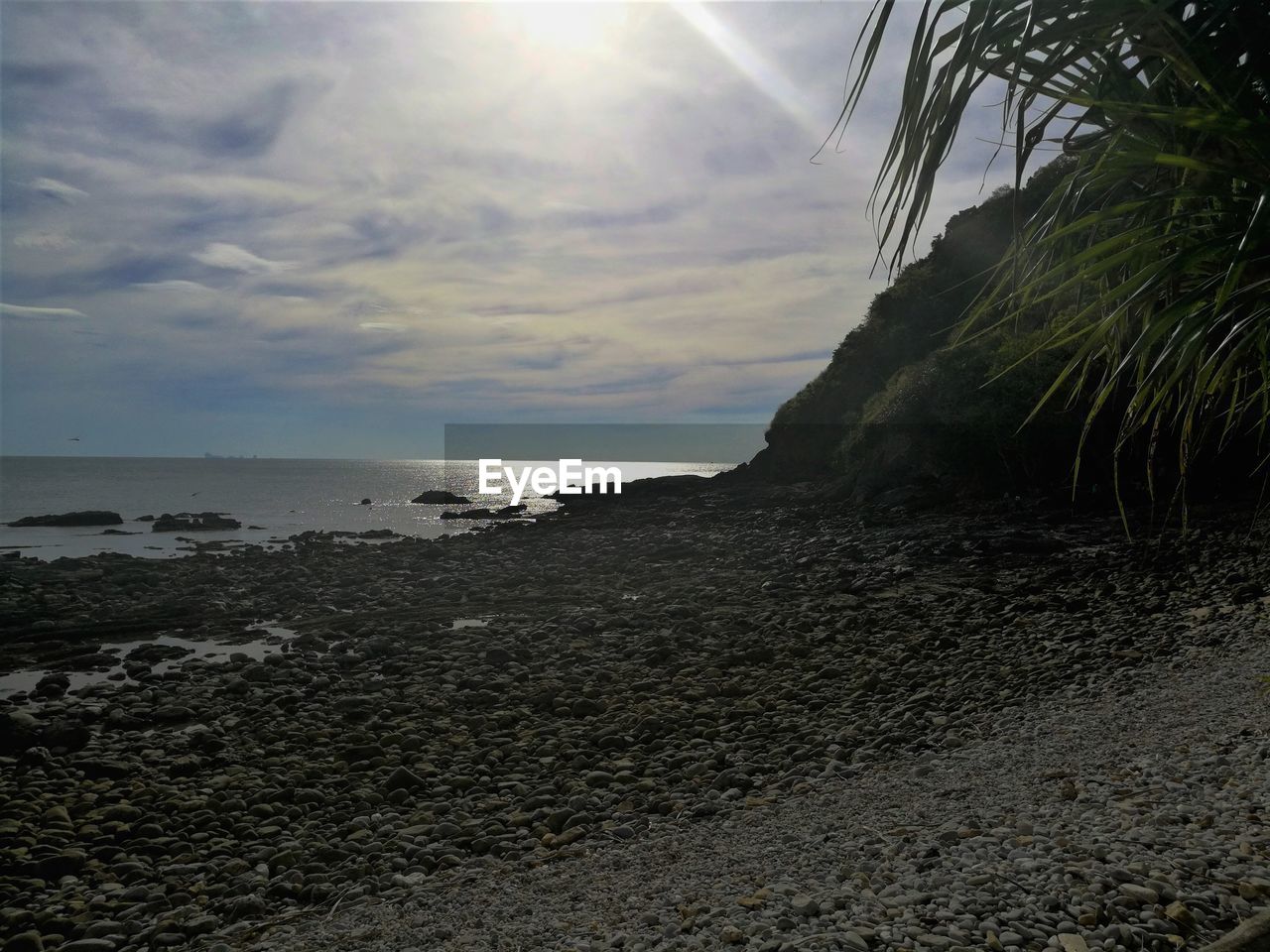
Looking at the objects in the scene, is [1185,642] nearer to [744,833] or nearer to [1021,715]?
[1021,715]

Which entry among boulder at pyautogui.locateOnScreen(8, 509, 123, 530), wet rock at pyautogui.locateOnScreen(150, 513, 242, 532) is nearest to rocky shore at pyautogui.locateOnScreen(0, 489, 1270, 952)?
wet rock at pyautogui.locateOnScreen(150, 513, 242, 532)

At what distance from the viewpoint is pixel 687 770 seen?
677cm

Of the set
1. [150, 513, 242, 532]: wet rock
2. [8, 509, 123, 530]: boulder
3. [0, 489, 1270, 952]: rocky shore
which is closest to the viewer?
[0, 489, 1270, 952]: rocky shore

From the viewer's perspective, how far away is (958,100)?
3297 mm

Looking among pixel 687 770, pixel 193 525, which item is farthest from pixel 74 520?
pixel 687 770

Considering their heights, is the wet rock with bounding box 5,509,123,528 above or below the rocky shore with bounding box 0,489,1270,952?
above

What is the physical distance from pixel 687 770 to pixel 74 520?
154 feet

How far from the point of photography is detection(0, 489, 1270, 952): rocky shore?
13.0 feet

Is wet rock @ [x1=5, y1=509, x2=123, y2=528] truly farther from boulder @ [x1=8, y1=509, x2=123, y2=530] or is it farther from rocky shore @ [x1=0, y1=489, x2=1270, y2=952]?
rocky shore @ [x1=0, y1=489, x2=1270, y2=952]

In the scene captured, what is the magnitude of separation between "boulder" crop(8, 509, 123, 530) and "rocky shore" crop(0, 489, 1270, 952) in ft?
105

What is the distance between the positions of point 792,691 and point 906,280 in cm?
3360

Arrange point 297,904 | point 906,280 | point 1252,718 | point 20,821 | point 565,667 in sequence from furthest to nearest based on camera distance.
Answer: point 906,280 < point 565,667 < point 20,821 < point 1252,718 < point 297,904

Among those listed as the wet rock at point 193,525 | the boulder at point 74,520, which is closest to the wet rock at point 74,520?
the boulder at point 74,520

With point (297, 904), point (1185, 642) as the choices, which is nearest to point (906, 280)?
point (1185, 642)
